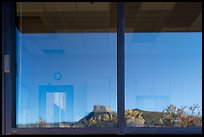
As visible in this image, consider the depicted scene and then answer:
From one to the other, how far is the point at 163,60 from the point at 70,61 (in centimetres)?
152

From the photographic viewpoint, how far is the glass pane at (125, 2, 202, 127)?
16.9ft

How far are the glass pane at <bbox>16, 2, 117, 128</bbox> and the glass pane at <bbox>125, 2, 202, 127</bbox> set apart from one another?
1.20 ft

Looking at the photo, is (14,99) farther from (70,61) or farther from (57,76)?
(70,61)

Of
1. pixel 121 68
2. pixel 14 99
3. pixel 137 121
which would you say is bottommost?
pixel 137 121

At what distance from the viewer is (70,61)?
618cm

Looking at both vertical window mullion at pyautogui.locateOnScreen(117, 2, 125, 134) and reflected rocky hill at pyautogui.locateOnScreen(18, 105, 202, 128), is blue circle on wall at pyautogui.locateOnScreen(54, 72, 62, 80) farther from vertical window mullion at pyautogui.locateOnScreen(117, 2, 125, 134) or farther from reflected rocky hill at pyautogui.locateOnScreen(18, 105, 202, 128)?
vertical window mullion at pyautogui.locateOnScreen(117, 2, 125, 134)

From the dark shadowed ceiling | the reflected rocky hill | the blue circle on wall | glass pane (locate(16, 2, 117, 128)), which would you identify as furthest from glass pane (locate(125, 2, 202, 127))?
the blue circle on wall

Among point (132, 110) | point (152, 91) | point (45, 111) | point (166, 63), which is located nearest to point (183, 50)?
point (166, 63)

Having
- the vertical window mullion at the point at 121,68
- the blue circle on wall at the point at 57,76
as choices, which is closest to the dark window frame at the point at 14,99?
the vertical window mullion at the point at 121,68

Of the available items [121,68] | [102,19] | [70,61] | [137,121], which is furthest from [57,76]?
[121,68]

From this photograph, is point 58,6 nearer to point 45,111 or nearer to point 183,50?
point 45,111

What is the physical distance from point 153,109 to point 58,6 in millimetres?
1915

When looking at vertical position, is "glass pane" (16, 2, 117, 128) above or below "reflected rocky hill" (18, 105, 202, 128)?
above

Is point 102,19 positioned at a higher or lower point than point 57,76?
higher
